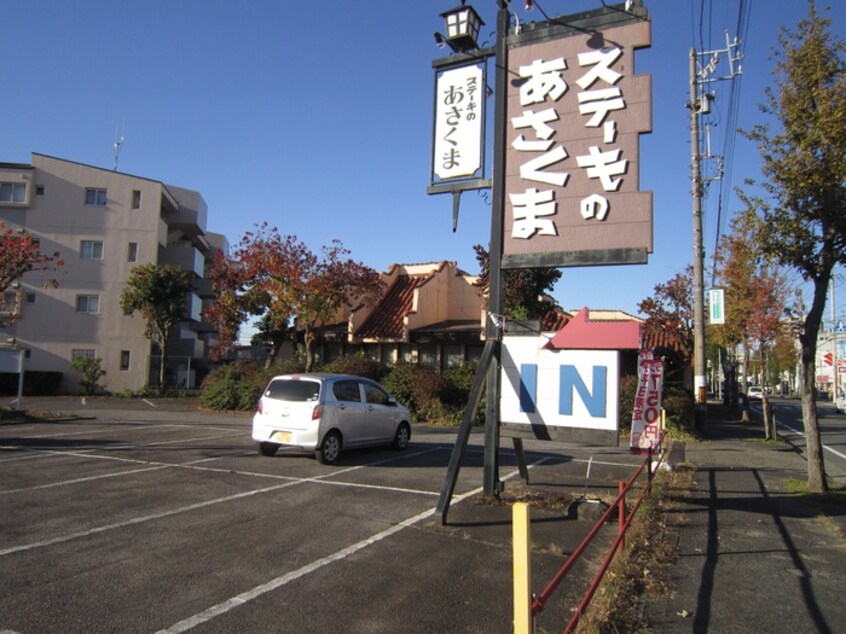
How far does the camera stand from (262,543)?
627cm

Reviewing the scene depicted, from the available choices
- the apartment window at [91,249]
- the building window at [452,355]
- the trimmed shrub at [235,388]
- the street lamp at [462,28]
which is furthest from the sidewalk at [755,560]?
the apartment window at [91,249]

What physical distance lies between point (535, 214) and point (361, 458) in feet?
21.3

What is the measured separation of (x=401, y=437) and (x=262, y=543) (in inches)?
287

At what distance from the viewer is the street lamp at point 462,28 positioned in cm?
835

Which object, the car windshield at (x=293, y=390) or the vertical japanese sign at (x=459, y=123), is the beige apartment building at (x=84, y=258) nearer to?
the car windshield at (x=293, y=390)

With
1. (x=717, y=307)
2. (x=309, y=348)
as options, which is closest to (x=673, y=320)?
(x=717, y=307)

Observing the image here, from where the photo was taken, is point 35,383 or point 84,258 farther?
point 84,258

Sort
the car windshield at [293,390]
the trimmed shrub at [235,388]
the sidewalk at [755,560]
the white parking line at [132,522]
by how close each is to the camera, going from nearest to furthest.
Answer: the sidewalk at [755,560], the white parking line at [132,522], the car windshield at [293,390], the trimmed shrub at [235,388]

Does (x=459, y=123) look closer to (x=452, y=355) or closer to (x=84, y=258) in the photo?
(x=452, y=355)

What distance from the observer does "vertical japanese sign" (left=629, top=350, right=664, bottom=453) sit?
31.9 ft

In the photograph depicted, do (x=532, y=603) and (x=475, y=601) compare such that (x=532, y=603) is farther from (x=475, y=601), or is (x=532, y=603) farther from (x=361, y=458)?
(x=361, y=458)

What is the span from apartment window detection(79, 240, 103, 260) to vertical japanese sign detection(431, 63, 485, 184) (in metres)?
30.9

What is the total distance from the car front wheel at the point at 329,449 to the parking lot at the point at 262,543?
0.19 metres

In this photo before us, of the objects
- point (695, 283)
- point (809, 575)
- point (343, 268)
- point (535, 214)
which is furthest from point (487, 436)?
point (343, 268)
